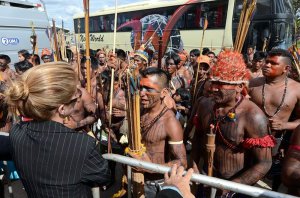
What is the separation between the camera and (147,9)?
15.6m

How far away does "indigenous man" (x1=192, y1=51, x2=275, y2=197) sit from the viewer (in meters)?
2.15

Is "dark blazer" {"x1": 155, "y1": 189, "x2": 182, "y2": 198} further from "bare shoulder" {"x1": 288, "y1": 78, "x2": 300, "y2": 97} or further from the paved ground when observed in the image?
the paved ground

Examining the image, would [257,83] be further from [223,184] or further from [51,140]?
[51,140]

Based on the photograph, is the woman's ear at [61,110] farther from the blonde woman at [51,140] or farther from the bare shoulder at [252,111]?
the bare shoulder at [252,111]

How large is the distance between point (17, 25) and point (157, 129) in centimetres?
763

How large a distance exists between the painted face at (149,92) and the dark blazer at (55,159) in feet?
4.04

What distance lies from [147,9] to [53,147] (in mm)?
15135

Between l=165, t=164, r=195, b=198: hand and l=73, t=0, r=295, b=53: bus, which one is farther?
l=73, t=0, r=295, b=53: bus

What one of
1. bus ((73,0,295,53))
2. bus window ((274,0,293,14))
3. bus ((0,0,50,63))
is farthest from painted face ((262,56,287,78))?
bus window ((274,0,293,14))

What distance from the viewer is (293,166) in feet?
6.12

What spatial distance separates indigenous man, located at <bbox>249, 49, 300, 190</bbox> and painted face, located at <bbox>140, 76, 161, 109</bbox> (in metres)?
1.56

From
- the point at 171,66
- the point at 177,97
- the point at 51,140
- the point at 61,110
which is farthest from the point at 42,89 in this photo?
the point at 171,66

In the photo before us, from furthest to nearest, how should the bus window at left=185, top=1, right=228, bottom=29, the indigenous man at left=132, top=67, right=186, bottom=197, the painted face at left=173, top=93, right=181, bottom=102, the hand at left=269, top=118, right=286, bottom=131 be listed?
the bus window at left=185, top=1, right=228, bottom=29 < the painted face at left=173, top=93, right=181, bottom=102 < the hand at left=269, top=118, right=286, bottom=131 < the indigenous man at left=132, top=67, right=186, bottom=197

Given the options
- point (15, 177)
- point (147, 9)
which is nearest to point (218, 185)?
point (15, 177)
